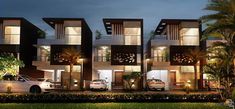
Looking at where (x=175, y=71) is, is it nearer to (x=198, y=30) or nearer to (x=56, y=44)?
(x=198, y=30)

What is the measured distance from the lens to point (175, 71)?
60594 mm

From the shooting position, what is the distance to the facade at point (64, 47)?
2175 inches

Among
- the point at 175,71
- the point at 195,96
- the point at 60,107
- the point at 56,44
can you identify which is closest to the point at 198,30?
the point at 175,71

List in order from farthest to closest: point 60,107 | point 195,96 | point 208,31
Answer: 1. point 208,31
2. point 195,96
3. point 60,107

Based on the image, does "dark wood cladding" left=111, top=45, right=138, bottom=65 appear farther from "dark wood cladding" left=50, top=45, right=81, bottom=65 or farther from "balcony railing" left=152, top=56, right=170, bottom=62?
"dark wood cladding" left=50, top=45, right=81, bottom=65

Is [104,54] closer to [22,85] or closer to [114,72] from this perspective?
[114,72]

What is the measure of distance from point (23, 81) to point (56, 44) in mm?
18064

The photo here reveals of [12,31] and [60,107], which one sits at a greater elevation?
[12,31]

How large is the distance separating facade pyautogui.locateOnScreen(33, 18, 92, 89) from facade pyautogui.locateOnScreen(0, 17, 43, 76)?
6.24 ft

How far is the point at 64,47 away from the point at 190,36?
630 inches

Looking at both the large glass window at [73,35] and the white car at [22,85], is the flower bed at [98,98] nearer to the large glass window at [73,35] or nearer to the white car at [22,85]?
the white car at [22,85]

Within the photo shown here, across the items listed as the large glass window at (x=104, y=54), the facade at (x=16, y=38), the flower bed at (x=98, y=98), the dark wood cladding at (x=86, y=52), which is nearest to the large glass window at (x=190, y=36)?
the large glass window at (x=104, y=54)

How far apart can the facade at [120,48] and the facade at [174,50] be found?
81.1 inches

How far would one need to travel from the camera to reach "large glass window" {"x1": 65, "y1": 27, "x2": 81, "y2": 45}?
57844 mm
